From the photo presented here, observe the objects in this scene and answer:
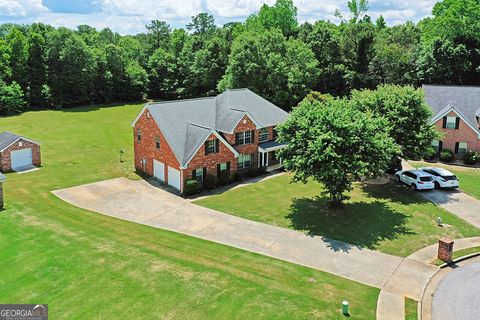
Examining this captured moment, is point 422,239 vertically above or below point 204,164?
below

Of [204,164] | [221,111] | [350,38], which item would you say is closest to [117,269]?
[204,164]

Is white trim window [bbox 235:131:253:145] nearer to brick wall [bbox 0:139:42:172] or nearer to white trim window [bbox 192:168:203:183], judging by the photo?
white trim window [bbox 192:168:203:183]

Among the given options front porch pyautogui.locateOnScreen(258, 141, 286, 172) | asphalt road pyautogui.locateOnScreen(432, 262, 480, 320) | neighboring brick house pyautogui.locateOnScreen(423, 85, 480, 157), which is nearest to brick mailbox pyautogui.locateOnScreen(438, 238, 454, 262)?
asphalt road pyautogui.locateOnScreen(432, 262, 480, 320)

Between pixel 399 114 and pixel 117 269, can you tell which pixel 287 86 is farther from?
pixel 117 269

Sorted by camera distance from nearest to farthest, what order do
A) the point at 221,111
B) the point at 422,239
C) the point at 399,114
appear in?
1. the point at 422,239
2. the point at 399,114
3. the point at 221,111

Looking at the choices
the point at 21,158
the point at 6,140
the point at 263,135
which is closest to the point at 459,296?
the point at 263,135

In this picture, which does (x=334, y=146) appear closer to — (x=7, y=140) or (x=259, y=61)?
(x=7, y=140)
